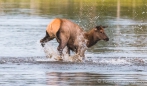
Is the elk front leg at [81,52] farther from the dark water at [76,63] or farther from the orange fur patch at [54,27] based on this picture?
the orange fur patch at [54,27]

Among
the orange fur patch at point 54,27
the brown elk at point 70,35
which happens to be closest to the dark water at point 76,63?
the brown elk at point 70,35

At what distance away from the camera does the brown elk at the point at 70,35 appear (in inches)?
693

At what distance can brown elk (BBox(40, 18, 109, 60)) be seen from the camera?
1760cm

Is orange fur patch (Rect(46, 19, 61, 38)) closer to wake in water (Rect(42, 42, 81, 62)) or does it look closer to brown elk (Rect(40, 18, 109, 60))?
brown elk (Rect(40, 18, 109, 60))

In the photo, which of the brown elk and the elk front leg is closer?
the brown elk

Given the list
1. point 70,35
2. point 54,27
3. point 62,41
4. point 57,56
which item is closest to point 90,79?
point 54,27

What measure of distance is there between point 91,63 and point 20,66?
201 cm

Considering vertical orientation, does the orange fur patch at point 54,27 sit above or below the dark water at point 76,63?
above

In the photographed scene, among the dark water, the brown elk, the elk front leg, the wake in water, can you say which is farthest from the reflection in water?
the elk front leg

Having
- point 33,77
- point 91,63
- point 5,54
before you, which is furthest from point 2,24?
point 33,77

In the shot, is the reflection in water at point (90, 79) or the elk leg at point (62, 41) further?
the elk leg at point (62, 41)

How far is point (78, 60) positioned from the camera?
57.8ft

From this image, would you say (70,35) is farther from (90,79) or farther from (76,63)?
(90,79)

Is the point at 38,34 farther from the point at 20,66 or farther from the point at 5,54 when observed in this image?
the point at 20,66
